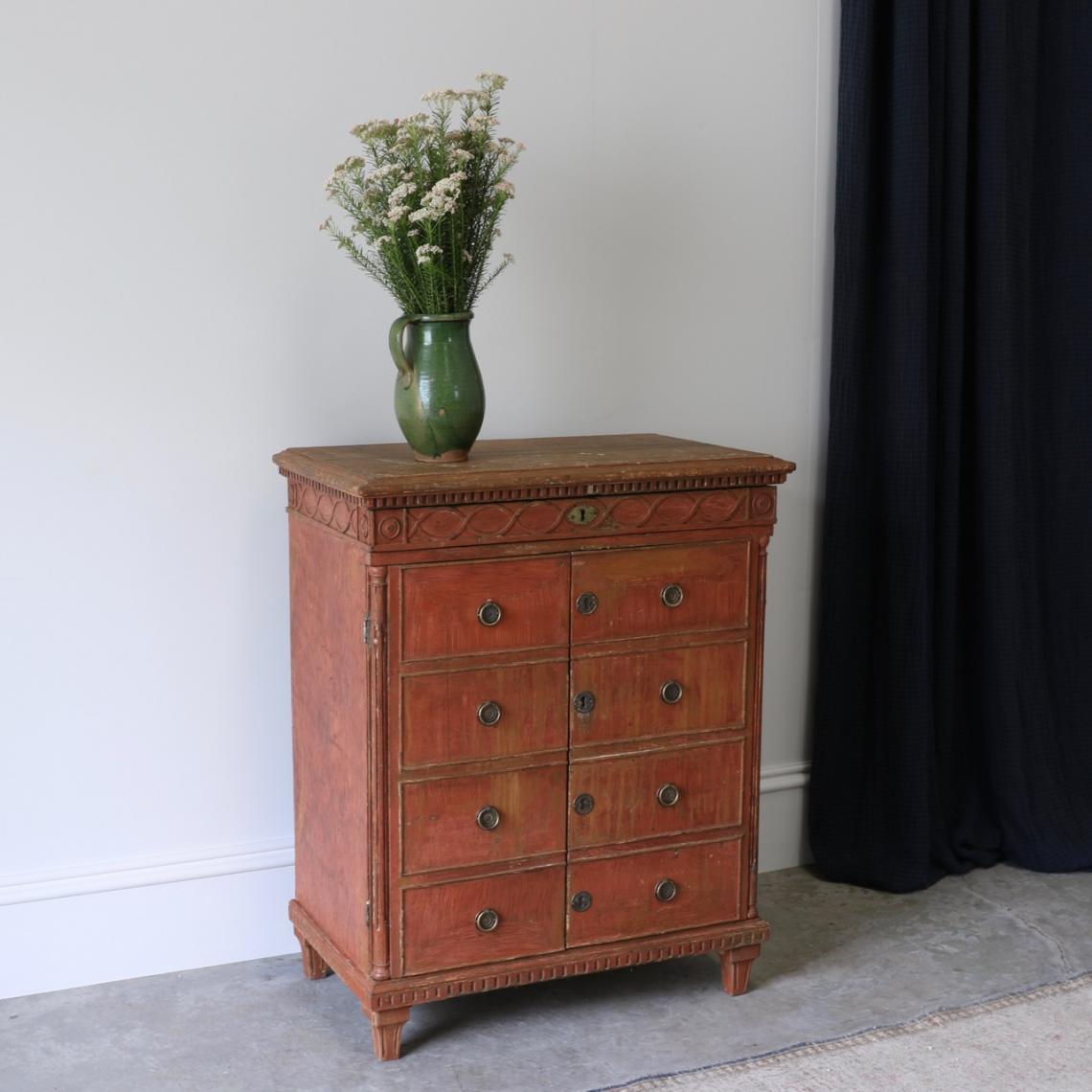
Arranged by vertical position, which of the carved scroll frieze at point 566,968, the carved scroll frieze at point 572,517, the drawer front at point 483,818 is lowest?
the carved scroll frieze at point 566,968

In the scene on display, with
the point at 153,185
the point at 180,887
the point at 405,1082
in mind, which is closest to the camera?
the point at 405,1082

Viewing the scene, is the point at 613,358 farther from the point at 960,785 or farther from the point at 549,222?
the point at 960,785

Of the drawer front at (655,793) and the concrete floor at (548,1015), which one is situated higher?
the drawer front at (655,793)

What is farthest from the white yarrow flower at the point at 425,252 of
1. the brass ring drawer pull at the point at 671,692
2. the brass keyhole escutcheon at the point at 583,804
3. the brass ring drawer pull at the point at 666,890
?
the brass ring drawer pull at the point at 666,890

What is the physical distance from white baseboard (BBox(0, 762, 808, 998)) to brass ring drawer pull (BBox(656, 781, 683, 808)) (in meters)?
0.74

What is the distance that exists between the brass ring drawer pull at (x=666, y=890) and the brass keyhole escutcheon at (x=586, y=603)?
0.51m

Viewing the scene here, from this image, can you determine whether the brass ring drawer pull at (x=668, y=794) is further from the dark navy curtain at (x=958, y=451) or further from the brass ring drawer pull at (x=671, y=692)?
the dark navy curtain at (x=958, y=451)

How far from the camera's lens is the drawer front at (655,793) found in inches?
92.2

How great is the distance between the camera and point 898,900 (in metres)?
2.94

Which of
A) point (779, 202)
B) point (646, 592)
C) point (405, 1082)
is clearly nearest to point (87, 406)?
point (646, 592)

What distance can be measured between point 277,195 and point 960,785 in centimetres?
195

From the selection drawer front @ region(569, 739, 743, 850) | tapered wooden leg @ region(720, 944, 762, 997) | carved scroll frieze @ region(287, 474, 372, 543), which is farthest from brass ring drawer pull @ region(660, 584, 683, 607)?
tapered wooden leg @ region(720, 944, 762, 997)

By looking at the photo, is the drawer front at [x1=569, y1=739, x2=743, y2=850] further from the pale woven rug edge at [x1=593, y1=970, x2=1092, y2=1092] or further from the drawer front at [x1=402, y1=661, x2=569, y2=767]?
the pale woven rug edge at [x1=593, y1=970, x2=1092, y2=1092]

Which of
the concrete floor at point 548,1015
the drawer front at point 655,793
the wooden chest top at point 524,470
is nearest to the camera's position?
the wooden chest top at point 524,470
